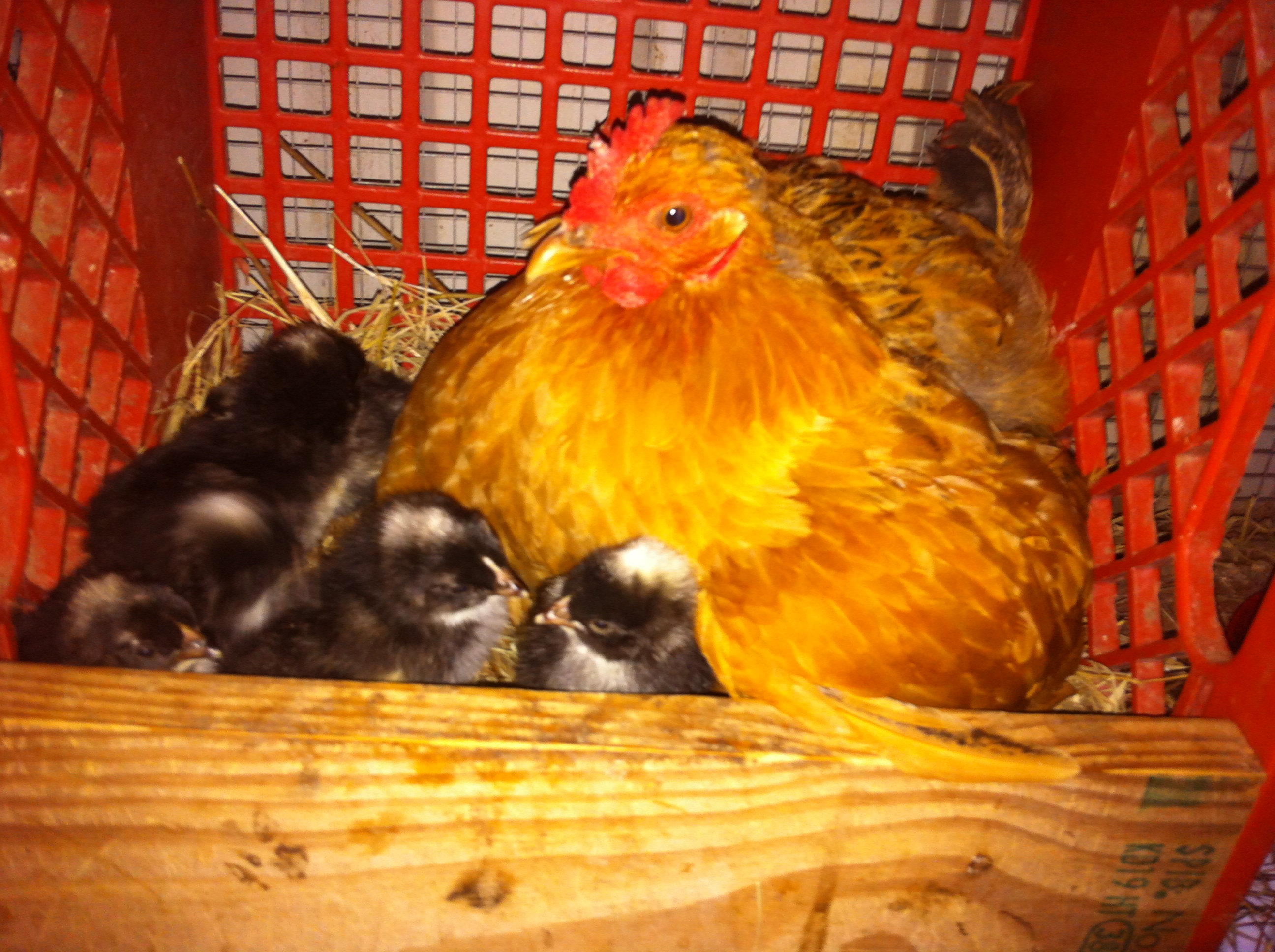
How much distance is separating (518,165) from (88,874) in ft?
5.81

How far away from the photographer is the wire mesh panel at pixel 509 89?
158 centimetres

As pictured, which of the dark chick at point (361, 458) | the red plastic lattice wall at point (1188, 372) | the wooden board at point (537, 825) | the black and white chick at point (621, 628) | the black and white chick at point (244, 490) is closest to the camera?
the wooden board at point (537, 825)

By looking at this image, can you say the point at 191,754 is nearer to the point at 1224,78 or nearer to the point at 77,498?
the point at 77,498

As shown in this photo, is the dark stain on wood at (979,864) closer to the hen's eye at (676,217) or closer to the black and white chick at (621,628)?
the black and white chick at (621,628)

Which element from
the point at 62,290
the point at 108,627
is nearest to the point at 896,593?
the point at 108,627

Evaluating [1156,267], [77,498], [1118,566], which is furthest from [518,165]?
[1118,566]

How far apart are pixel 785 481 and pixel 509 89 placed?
1.42m

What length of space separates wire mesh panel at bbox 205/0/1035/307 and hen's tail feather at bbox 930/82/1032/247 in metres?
0.08

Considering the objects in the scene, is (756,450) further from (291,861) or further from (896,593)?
(291,861)

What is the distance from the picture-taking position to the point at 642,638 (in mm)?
1279

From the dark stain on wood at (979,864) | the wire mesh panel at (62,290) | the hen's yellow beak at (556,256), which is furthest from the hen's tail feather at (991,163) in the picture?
the wire mesh panel at (62,290)

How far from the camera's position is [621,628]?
1239mm

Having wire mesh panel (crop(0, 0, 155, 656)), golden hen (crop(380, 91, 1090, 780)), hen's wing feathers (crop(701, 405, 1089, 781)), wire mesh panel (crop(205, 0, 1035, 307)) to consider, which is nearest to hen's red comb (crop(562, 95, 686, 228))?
golden hen (crop(380, 91, 1090, 780))

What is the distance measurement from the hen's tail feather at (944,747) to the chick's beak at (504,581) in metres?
0.52
